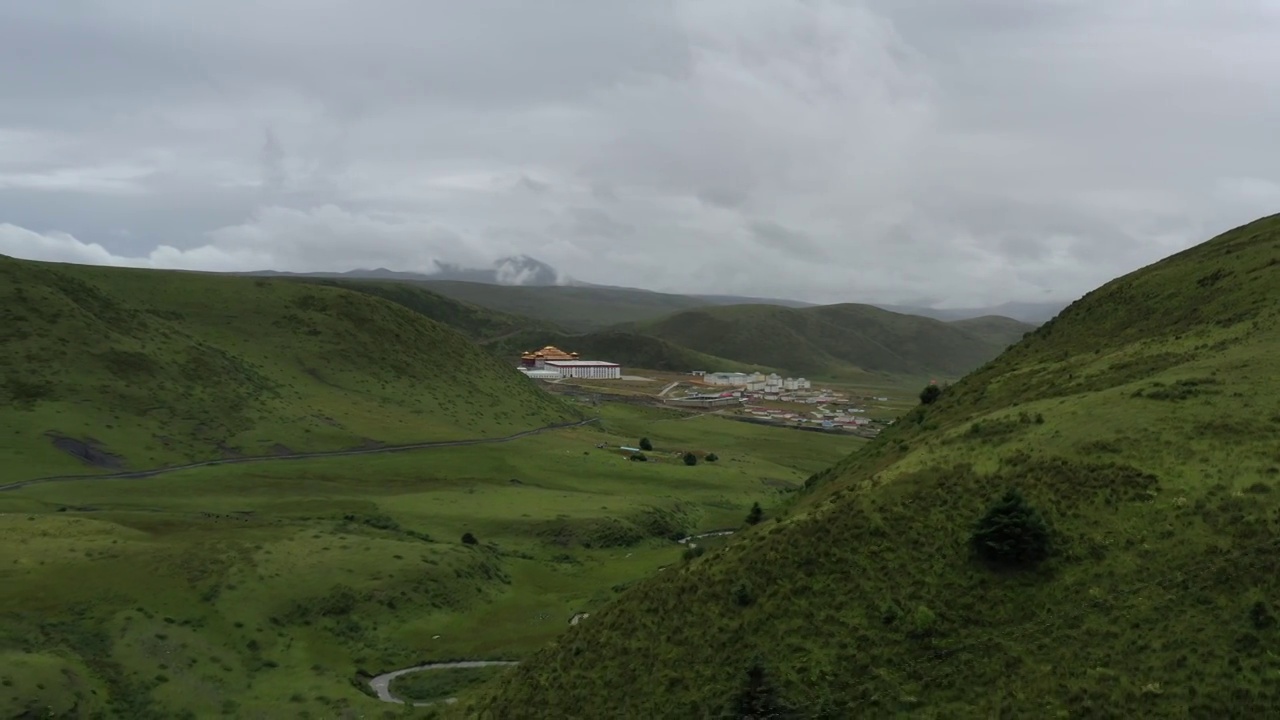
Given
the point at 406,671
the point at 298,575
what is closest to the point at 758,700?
the point at 406,671

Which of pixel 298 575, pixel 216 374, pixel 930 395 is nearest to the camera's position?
pixel 930 395

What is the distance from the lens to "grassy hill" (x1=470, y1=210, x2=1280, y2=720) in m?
22.6

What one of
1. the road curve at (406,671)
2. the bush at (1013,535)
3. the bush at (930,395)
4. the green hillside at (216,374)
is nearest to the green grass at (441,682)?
the road curve at (406,671)

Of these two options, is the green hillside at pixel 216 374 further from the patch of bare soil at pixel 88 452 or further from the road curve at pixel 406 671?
the road curve at pixel 406 671

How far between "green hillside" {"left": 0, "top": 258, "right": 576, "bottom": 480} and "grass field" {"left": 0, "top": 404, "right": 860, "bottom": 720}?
1343 cm

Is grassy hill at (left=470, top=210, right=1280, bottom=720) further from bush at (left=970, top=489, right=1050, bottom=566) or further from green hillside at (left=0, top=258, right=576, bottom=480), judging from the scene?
green hillside at (left=0, top=258, right=576, bottom=480)

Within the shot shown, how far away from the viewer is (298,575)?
180 ft

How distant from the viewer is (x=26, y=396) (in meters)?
97.3

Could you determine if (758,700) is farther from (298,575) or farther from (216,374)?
(216,374)

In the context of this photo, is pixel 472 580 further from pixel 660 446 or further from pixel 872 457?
pixel 660 446

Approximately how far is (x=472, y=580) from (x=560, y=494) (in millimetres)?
31944

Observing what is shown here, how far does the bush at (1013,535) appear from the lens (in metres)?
27.4

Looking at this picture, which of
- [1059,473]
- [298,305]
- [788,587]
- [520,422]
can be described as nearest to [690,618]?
[788,587]

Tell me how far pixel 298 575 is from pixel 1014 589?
45.6m
